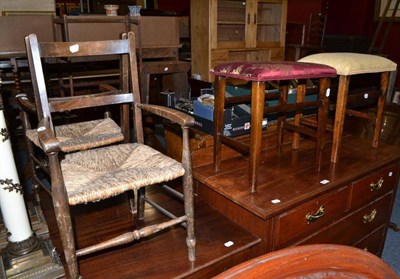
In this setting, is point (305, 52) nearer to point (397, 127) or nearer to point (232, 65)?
point (397, 127)

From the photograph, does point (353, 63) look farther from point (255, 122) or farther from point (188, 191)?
point (188, 191)

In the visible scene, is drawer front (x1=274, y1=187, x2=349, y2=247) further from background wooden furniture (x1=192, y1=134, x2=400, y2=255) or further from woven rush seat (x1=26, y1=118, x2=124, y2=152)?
woven rush seat (x1=26, y1=118, x2=124, y2=152)

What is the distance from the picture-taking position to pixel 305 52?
16.9 feet

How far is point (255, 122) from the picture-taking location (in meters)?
1.42

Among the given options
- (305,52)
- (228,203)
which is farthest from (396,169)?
(305,52)

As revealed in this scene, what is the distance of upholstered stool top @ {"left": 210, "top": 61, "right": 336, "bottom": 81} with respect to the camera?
1381mm

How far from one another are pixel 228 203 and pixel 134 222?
0.42 metres

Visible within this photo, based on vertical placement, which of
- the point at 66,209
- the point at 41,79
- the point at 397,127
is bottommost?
the point at 397,127

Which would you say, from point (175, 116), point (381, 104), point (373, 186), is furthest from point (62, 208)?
point (381, 104)

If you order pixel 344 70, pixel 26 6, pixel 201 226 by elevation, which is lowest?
pixel 201 226

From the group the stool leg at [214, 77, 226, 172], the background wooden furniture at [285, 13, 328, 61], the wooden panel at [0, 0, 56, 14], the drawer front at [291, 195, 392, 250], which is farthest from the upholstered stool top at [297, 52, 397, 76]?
the wooden panel at [0, 0, 56, 14]

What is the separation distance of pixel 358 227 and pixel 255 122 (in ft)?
3.06

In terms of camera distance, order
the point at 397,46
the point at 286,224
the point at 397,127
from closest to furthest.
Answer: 1. the point at 286,224
2. the point at 397,127
3. the point at 397,46

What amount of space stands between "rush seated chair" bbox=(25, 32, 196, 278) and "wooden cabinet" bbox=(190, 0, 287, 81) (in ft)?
9.56
